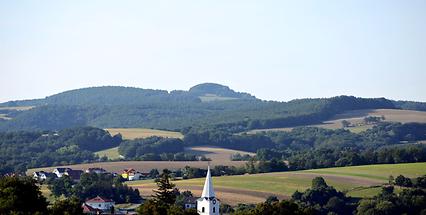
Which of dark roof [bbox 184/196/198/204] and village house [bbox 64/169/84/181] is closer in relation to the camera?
dark roof [bbox 184/196/198/204]

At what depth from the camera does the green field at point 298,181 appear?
130875 mm

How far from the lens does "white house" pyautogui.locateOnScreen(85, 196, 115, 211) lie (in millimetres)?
117375

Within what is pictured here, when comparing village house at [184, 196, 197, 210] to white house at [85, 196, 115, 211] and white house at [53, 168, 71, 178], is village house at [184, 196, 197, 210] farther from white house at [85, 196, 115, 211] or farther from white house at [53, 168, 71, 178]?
white house at [53, 168, 71, 178]

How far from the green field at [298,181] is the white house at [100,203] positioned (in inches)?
374

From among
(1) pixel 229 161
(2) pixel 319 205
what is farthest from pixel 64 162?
(2) pixel 319 205

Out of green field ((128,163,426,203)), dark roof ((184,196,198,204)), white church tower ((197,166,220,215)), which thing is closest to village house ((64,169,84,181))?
green field ((128,163,426,203))

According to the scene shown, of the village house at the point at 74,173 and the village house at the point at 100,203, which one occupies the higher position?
the village house at the point at 74,173

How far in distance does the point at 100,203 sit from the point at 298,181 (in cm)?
3032

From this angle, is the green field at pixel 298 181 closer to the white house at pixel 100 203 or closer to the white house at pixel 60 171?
the white house at pixel 100 203

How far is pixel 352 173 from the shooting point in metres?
147

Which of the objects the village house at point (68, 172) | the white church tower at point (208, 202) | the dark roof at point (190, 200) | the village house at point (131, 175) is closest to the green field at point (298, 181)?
the dark roof at point (190, 200)

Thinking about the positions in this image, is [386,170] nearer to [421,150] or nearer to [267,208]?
[421,150]

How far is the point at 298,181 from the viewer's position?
140 meters

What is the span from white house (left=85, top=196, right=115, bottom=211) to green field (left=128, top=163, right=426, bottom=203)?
31.1 ft
